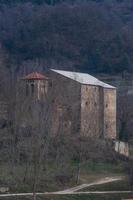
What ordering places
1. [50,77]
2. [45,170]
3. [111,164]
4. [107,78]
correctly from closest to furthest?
[45,170]
[111,164]
[50,77]
[107,78]

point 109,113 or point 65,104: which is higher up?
point 65,104

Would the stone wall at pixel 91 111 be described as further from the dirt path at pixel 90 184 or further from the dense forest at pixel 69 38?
the dense forest at pixel 69 38

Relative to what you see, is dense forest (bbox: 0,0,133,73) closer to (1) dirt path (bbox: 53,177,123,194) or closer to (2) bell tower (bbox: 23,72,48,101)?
(2) bell tower (bbox: 23,72,48,101)

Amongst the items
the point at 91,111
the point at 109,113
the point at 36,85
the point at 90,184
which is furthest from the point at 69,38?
the point at 90,184

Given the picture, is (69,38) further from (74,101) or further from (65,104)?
(65,104)

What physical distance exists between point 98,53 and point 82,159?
47.7 m

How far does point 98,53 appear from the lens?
320ft

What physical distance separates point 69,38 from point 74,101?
44.4 meters

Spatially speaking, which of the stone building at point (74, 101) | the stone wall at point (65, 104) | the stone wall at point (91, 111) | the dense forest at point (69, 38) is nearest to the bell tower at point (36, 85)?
the stone building at point (74, 101)

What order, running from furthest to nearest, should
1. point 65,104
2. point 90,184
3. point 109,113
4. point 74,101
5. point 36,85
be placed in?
point 109,113 < point 74,101 < point 36,85 < point 65,104 < point 90,184

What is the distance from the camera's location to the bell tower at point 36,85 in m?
59.8

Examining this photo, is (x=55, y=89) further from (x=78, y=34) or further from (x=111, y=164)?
(x=78, y=34)

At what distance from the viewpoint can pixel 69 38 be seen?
344 ft

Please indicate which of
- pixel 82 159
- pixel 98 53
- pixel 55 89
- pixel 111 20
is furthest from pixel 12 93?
pixel 111 20
